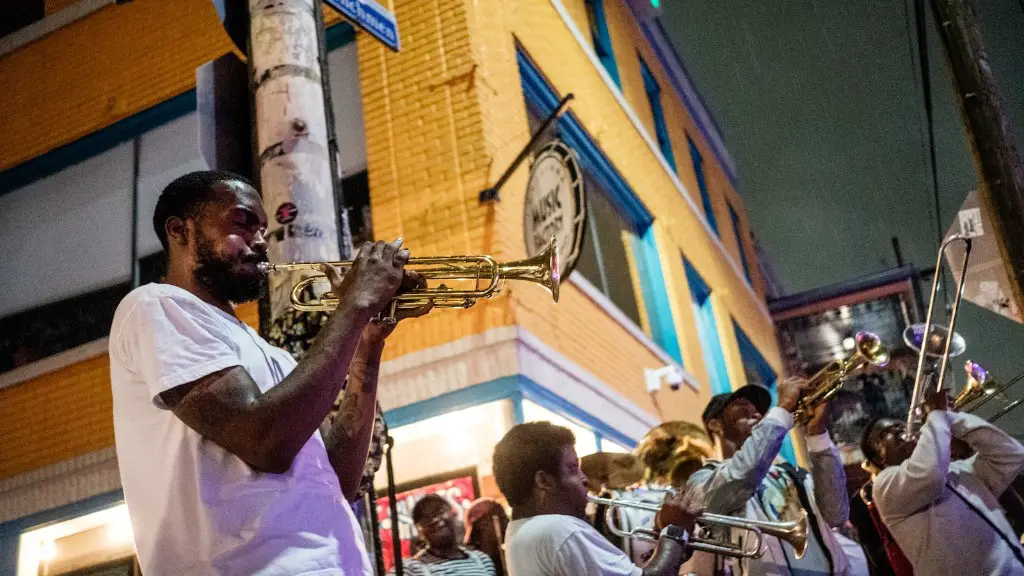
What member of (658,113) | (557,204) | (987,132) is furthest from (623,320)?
(658,113)

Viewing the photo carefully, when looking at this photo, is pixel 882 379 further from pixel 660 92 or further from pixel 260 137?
pixel 260 137

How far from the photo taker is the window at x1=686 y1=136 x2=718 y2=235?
18633 mm

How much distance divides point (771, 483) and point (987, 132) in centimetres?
425

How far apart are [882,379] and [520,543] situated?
882 inches

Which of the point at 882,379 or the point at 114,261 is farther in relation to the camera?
the point at 882,379

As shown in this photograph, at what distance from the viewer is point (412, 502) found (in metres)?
7.57

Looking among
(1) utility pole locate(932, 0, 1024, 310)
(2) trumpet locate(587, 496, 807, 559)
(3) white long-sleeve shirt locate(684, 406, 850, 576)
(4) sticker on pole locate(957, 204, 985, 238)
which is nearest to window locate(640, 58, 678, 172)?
(1) utility pole locate(932, 0, 1024, 310)

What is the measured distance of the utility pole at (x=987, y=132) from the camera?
6.94 metres

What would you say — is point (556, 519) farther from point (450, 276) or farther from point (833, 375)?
point (833, 375)

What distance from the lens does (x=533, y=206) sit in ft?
23.7

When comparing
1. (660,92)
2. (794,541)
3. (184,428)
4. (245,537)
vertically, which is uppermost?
(660,92)

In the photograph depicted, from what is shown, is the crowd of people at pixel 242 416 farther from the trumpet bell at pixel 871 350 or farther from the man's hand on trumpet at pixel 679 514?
the trumpet bell at pixel 871 350

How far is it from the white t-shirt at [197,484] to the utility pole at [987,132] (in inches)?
266

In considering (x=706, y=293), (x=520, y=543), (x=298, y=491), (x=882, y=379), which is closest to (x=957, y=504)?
(x=520, y=543)
